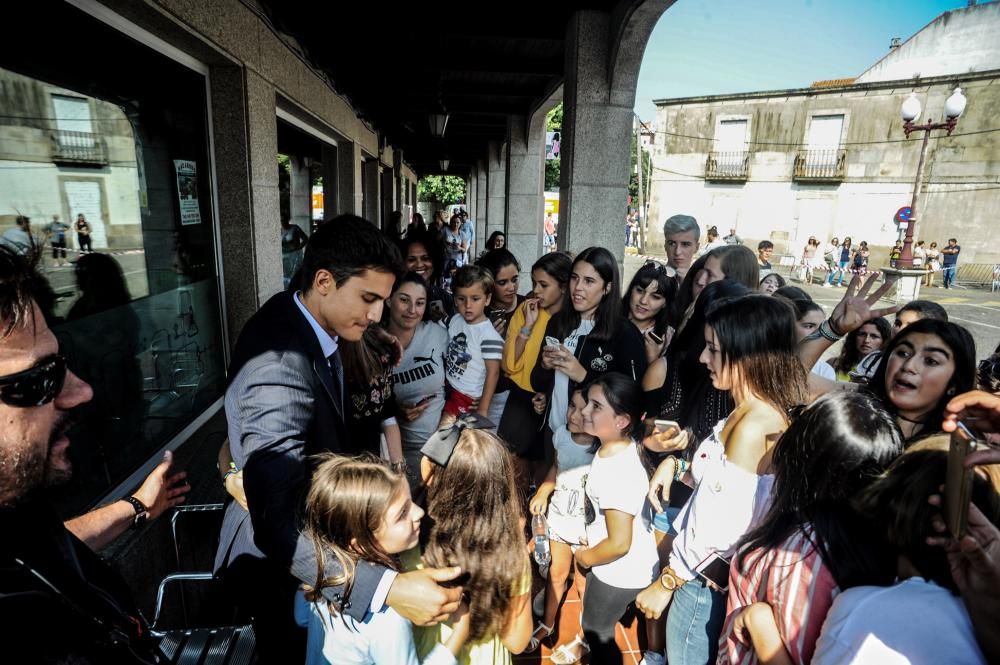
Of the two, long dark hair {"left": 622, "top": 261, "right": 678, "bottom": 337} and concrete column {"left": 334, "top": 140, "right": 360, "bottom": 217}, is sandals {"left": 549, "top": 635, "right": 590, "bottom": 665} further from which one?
concrete column {"left": 334, "top": 140, "right": 360, "bottom": 217}

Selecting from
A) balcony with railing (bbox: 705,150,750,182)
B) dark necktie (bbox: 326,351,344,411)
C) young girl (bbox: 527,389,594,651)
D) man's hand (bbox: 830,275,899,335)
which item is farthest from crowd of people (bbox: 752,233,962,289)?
dark necktie (bbox: 326,351,344,411)

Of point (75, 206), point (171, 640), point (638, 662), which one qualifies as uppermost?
point (75, 206)

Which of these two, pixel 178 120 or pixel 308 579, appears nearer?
pixel 308 579

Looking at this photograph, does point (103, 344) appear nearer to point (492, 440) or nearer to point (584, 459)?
point (492, 440)

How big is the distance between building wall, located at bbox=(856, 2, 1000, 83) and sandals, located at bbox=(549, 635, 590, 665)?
3458 centimetres

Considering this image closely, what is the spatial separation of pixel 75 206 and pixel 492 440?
7.47ft

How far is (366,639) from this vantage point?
1.54 meters

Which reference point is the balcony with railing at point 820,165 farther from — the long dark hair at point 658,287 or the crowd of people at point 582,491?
the long dark hair at point 658,287

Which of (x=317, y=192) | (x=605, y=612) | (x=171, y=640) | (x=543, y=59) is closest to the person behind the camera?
(x=171, y=640)

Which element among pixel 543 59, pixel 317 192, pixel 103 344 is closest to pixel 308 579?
pixel 103 344

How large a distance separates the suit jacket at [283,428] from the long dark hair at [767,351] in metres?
1.50

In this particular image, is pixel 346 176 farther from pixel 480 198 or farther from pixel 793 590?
pixel 480 198

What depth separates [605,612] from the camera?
2.47m

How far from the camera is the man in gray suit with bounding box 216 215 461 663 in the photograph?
142cm
